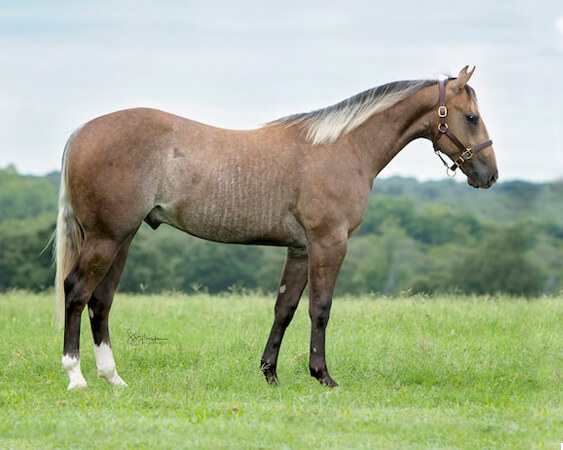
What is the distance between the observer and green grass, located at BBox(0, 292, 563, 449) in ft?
17.0

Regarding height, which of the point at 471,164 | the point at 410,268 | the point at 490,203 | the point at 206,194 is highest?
the point at 471,164

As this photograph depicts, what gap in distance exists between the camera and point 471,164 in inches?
287

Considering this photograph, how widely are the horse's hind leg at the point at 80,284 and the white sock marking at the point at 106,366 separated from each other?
0.84 ft

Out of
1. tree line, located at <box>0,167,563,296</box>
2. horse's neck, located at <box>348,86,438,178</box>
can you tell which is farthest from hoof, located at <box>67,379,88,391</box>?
tree line, located at <box>0,167,563,296</box>

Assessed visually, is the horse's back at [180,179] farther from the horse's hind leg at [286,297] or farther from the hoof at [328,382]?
the hoof at [328,382]

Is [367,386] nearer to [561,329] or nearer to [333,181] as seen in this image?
[333,181]

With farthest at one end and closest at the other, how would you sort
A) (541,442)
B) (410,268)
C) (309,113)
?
1. (410,268)
2. (309,113)
3. (541,442)

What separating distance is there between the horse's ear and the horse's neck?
0.18m

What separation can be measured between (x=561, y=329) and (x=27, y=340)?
6.43 m

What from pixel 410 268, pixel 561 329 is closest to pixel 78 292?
pixel 561 329

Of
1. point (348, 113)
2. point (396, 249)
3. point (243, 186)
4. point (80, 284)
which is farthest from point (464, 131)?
point (396, 249)

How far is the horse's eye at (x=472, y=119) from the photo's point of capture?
7.20 m
